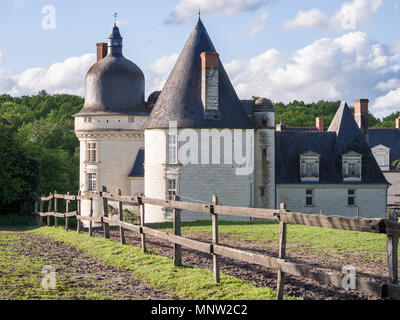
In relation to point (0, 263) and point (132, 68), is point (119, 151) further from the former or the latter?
point (0, 263)

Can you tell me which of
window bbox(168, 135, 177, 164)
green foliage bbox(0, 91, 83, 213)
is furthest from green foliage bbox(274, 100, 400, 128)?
window bbox(168, 135, 177, 164)

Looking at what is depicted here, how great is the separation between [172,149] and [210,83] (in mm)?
Result: 3976

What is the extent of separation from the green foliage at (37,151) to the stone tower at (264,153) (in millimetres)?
11961

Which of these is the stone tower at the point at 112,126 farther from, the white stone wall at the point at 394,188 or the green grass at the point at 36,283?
the green grass at the point at 36,283

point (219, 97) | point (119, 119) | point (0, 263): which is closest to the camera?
point (0, 263)

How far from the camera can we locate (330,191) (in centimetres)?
3441

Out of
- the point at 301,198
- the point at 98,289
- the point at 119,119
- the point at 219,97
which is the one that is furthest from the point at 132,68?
the point at 98,289

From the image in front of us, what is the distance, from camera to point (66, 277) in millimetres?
10266

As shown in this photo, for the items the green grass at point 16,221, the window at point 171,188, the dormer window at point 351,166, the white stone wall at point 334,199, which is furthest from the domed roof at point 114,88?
the dormer window at point 351,166

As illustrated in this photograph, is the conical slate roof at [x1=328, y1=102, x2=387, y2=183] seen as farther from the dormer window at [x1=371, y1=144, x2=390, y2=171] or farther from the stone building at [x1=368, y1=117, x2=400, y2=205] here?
the stone building at [x1=368, y1=117, x2=400, y2=205]

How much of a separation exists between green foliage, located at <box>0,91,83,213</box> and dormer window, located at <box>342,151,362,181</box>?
59.6ft

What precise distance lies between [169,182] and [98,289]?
2042 centimetres

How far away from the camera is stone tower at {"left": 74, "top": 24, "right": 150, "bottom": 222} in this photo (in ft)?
129

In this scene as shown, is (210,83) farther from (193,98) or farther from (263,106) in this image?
(263,106)
